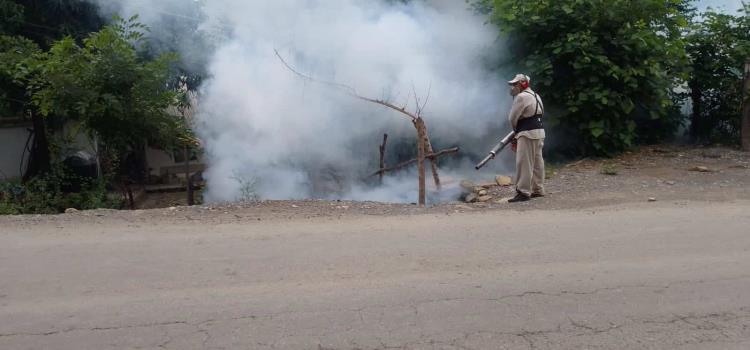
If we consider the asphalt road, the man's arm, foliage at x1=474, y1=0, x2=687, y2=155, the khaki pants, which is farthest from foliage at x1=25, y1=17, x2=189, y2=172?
foliage at x1=474, y1=0, x2=687, y2=155

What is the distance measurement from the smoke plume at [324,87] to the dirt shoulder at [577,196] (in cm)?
152

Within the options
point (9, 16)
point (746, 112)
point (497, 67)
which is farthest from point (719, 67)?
point (9, 16)

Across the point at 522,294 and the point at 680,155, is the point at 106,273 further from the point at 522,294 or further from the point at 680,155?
the point at 680,155

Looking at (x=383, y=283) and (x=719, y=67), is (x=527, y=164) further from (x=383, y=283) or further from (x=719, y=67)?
(x=719, y=67)

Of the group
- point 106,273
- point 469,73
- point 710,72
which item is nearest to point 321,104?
point 469,73

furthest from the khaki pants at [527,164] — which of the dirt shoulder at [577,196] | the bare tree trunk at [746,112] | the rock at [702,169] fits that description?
the bare tree trunk at [746,112]

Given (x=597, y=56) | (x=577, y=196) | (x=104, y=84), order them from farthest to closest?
(x=597, y=56) → (x=104, y=84) → (x=577, y=196)

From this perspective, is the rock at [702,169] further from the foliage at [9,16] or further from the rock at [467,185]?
the foliage at [9,16]

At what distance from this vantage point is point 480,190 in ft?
25.4

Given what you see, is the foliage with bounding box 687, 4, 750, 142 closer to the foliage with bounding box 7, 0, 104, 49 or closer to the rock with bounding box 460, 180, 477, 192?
the rock with bounding box 460, 180, 477, 192

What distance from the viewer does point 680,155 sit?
9570 mm

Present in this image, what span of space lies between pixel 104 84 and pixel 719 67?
9.57 meters

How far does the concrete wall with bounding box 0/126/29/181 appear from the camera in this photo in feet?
31.8

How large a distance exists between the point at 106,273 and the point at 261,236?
130cm
